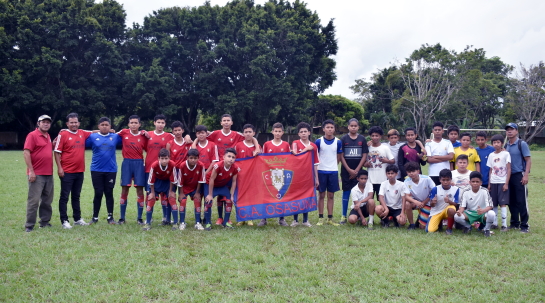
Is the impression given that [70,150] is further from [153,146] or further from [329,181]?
[329,181]

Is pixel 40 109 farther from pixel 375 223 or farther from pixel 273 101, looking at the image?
pixel 375 223

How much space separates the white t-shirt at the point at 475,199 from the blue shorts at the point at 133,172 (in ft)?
17.6

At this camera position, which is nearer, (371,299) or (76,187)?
(371,299)

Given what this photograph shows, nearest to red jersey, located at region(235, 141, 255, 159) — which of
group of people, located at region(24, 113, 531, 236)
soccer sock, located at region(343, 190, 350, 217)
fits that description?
group of people, located at region(24, 113, 531, 236)

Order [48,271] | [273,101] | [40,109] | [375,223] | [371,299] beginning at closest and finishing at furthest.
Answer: [371,299]
[48,271]
[375,223]
[40,109]
[273,101]

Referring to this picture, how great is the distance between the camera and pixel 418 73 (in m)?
39.3

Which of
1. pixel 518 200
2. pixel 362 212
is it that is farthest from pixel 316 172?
pixel 518 200

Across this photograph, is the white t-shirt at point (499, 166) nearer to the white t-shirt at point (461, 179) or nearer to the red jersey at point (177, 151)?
the white t-shirt at point (461, 179)

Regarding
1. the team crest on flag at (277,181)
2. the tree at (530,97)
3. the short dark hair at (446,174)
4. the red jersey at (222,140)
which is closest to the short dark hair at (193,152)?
the red jersey at (222,140)

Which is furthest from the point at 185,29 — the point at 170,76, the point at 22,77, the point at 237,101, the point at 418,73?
the point at 418,73

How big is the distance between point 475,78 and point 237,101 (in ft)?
75.2

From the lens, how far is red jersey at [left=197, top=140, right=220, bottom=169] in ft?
23.1

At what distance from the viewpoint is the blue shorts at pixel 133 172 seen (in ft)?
23.0

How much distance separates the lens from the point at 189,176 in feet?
22.0
